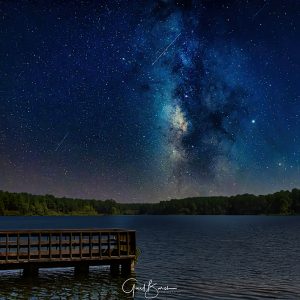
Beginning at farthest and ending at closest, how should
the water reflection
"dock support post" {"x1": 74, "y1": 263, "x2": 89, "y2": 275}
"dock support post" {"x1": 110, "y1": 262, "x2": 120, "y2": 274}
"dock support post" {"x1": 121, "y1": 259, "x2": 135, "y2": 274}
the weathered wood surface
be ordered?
"dock support post" {"x1": 110, "y1": 262, "x2": 120, "y2": 274}, "dock support post" {"x1": 121, "y1": 259, "x2": 135, "y2": 274}, "dock support post" {"x1": 74, "y1": 263, "x2": 89, "y2": 275}, the weathered wood surface, the water reflection

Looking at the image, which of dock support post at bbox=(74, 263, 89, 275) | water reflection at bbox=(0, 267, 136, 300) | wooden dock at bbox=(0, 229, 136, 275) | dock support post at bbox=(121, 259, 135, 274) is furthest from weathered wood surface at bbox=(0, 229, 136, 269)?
water reflection at bbox=(0, 267, 136, 300)

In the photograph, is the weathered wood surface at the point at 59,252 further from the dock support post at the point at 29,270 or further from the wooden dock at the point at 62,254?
the dock support post at the point at 29,270

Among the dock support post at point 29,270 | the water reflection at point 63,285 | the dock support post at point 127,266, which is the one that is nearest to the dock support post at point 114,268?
the water reflection at point 63,285

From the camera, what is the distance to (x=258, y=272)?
45.6m

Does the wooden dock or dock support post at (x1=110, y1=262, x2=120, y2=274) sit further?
dock support post at (x1=110, y1=262, x2=120, y2=274)

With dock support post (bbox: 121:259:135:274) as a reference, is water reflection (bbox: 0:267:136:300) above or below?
below

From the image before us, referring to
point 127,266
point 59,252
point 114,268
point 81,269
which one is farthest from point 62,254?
point 127,266

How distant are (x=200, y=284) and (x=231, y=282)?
273 cm

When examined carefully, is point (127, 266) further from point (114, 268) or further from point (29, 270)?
point (29, 270)

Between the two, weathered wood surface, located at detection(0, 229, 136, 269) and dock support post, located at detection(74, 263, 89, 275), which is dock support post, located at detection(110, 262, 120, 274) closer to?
weathered wood surface, located at detection(0, 229, 136, 269)

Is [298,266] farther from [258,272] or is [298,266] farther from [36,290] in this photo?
[36,290]

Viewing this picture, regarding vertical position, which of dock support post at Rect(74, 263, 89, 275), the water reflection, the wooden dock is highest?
the wooden dock

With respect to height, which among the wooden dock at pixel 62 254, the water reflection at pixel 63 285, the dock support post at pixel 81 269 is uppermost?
the wooden dock at pixel 62 254

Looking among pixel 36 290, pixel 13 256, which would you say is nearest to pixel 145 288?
pixel 36 290
